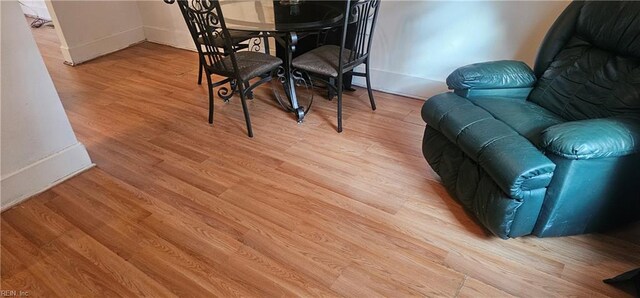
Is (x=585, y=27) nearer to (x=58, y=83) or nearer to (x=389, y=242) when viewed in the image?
(x=389, y=242)

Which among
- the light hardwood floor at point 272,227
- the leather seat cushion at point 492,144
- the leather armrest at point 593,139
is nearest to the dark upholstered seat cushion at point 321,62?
the light hardwood floor at point 272,227

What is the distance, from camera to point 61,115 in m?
2.16

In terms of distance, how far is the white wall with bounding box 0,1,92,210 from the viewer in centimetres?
186

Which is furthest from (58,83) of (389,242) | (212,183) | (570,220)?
(570,220)

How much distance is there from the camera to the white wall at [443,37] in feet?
8.21

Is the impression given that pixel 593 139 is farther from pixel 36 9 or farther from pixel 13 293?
pixel 36 9

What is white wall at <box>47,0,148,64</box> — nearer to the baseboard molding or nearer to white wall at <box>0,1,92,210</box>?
white wall at <box>0,1,92,210</box>

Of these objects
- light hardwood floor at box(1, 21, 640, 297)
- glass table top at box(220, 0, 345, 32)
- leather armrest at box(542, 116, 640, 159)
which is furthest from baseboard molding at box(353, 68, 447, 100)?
leather armrest at box(542, 116, 640, 159)

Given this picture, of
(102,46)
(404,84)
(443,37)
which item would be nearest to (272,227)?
(404,84)

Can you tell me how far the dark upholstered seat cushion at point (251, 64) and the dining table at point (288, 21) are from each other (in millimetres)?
148

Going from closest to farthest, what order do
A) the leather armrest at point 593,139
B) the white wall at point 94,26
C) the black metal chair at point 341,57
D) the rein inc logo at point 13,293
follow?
the leather armrest at point 593,139
the rein inc logo at point 13,293
the black metal chair at point 341,57
the white wall at point 94,26

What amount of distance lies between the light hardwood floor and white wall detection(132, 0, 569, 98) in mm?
474

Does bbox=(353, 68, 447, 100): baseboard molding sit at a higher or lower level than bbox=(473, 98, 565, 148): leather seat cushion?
lower

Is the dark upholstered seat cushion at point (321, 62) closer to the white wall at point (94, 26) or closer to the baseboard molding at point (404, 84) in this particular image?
the baseboard molding at point (404, 84)
